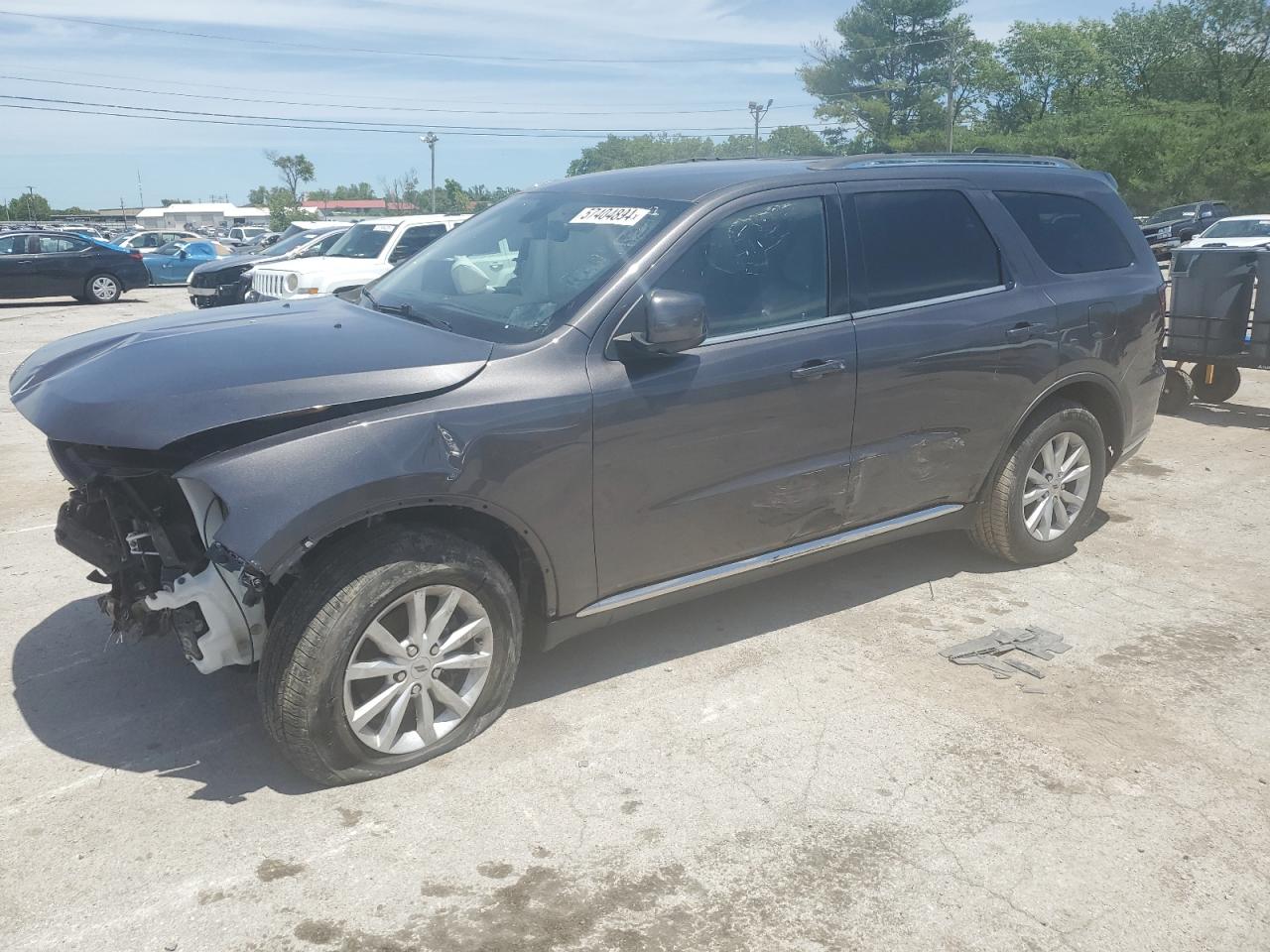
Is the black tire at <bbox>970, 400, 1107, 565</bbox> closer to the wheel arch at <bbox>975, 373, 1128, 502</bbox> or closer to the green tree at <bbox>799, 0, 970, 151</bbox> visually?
the wheel arch at <bbox>975, 373, 1128, 502</bbox>

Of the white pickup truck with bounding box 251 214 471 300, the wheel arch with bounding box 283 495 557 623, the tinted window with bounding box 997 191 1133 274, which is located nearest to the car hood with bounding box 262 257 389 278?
the white pickup truck with bounding box 251 214 471 300

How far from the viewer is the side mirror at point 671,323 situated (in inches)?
142

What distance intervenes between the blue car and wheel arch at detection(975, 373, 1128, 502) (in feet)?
90.0

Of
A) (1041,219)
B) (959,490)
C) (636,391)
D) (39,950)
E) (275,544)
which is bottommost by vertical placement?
(39,950)

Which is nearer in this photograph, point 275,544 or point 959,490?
point 275,544

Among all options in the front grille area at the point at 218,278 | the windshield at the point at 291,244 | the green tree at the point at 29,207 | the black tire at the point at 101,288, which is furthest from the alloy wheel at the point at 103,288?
the green tree at the point at 29,207

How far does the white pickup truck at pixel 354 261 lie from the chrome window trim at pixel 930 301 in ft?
26.6

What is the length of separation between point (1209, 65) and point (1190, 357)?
60112mm

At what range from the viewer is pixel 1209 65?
2296 inches

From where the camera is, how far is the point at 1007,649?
4.51 metres

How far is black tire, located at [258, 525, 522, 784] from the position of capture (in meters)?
3.21

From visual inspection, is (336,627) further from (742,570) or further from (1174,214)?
(1174,214)

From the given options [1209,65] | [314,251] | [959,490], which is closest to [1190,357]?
[959,490]

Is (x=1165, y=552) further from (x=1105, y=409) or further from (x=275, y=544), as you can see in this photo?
(x=275, y=544)
